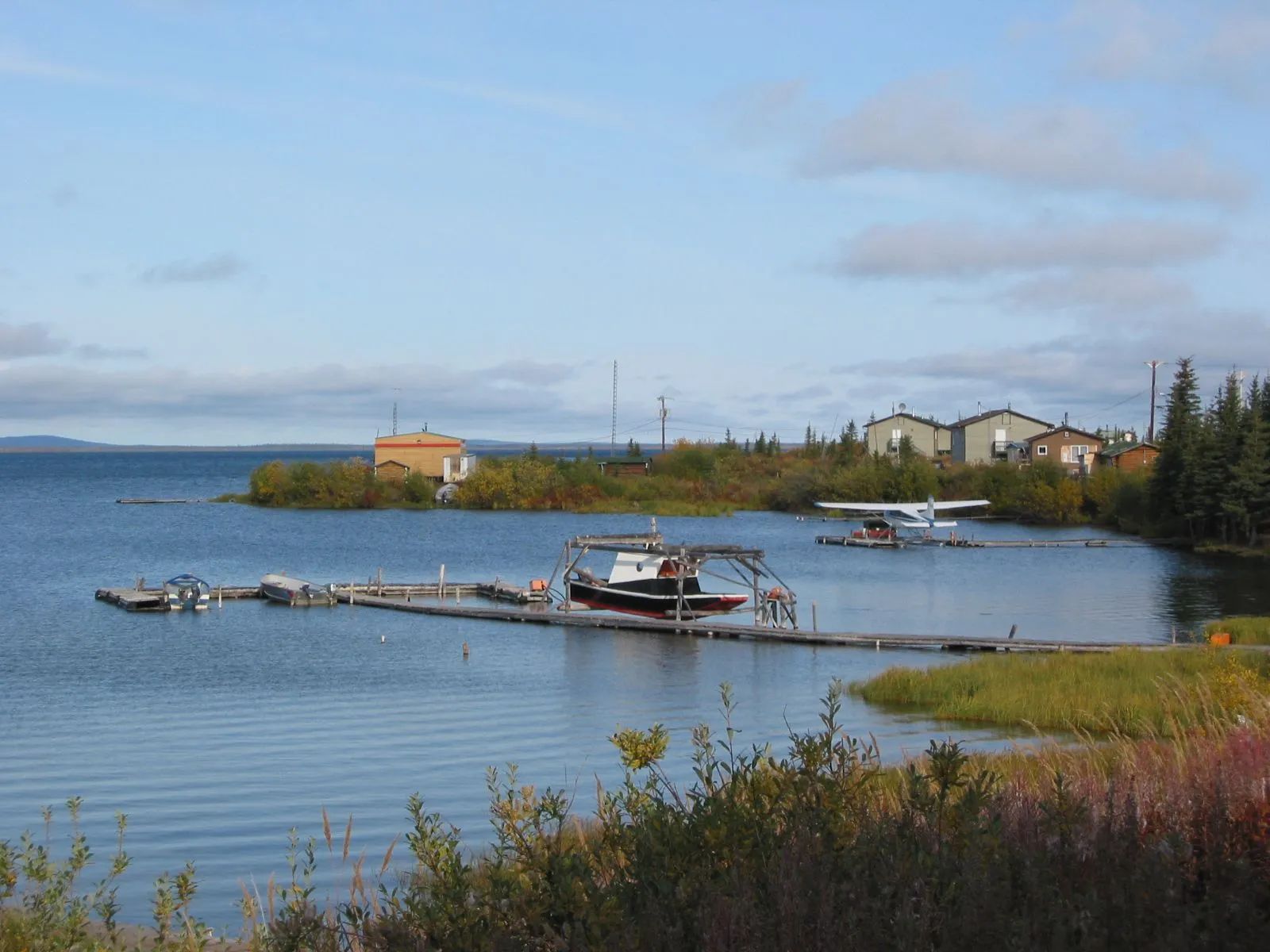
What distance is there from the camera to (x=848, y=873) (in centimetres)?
541

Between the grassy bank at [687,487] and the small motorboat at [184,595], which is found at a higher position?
the grassy bank at [687,487]

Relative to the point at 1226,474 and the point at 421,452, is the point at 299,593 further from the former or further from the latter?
the point at 421,452

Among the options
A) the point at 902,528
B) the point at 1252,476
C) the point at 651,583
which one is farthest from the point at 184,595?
the point at 1252,476

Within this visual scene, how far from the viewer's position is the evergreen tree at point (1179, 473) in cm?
7600

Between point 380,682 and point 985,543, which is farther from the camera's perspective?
point 985,543

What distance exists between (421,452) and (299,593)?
78.9 m

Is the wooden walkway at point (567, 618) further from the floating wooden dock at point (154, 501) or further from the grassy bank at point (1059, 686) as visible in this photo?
the floating wooden dock at point (154, 501)

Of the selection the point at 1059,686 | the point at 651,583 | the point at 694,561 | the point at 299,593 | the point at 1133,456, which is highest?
the point at 1133,456

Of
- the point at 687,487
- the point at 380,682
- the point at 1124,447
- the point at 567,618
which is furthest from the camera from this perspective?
the point at 687,487

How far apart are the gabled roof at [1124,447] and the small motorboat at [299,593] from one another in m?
Result: 78.2

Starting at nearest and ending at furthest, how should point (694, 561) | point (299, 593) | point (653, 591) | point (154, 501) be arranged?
point (694, 561) < point (653, 591) < point (299, 593) < point (154, 501)

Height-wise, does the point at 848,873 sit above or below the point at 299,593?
above

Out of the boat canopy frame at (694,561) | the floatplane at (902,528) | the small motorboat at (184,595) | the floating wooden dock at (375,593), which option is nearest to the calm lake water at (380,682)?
the floating wooden dock at (375,593)

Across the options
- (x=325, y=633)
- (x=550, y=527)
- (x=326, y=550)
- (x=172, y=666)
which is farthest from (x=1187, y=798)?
Result: (x=550, y=527)
